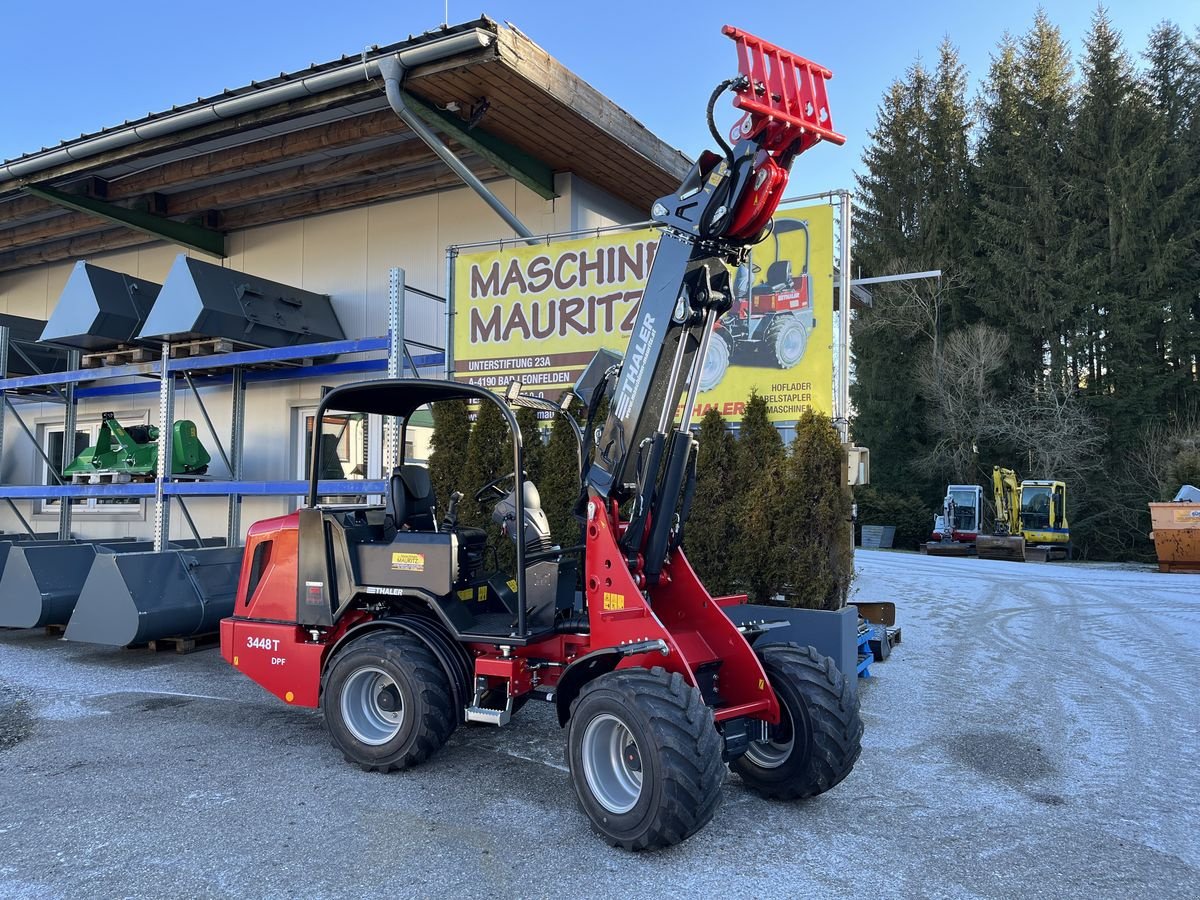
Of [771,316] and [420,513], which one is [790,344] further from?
[420,513]

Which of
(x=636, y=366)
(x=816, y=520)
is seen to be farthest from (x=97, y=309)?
(x=816, y=520)

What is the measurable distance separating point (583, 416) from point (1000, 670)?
4.56 metres

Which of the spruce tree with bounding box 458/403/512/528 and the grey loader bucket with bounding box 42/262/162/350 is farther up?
the grey loader bucket with bounding box 42/262/162/350

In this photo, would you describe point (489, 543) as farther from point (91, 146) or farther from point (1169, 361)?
point (1169, 361)

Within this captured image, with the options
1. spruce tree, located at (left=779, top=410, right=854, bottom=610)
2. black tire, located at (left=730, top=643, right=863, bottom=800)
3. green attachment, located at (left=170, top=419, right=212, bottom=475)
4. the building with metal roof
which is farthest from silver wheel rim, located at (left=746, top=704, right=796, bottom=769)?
green attachment, located at (left=170, top=419, right=212, bottom=475)

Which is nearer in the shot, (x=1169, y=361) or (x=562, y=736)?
(x=562, y=736)

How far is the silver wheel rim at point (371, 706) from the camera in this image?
502cm

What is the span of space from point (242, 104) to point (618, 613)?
6809 mm

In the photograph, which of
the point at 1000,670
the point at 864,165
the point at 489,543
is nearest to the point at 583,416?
the point at 489,543

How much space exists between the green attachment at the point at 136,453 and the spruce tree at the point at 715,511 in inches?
262

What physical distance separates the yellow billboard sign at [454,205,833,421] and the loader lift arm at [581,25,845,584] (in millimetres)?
2421

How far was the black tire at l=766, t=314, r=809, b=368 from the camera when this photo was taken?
7.51 meters

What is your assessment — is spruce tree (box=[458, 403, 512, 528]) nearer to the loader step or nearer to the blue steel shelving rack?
the blue steel shelving rack

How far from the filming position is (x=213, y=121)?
884cm
